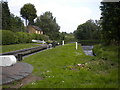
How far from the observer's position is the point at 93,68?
3.93 metres

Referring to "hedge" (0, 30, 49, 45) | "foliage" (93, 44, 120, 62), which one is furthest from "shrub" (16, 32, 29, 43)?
"foliage" (93, 44, 120, 62)

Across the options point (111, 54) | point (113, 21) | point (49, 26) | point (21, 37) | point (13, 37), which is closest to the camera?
point (113, 21)

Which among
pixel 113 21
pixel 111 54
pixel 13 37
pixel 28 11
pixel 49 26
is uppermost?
pixel 28 11

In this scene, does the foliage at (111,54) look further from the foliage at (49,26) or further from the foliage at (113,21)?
the foliage at (49,26)

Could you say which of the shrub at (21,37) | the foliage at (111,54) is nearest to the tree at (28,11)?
the shrub at (21,37)

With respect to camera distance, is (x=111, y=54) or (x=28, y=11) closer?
(x=111, y=54)

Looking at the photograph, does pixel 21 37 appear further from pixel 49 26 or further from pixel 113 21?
pixel 49 26

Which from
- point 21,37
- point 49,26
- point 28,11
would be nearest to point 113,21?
point 21,37

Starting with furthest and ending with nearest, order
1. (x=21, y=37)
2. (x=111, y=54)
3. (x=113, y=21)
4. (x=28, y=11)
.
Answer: (x=28, y=11), (x=21, y=37), (x=111, y=54), (x=113, y=21)

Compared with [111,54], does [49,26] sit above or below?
above

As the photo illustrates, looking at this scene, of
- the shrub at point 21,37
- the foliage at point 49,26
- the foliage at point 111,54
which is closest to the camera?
the foliage at point 111,54

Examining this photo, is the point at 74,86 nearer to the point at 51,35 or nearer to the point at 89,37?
the point at 89,37

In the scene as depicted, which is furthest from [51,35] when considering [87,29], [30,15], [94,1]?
[94,1]

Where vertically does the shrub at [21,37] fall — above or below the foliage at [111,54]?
above
